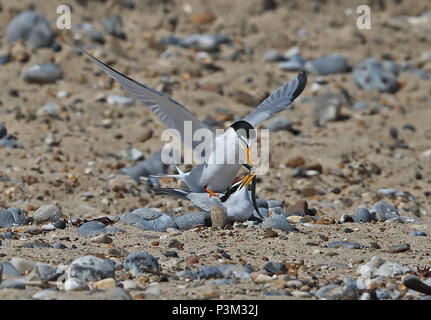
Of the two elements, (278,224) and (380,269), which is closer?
(380,269)

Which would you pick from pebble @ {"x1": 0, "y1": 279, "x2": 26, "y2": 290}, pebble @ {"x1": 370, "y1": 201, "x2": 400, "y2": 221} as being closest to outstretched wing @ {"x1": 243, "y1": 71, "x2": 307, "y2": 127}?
pebble @ {"x1": 370, "y1": 201, "x2": 400, "y2": 221}

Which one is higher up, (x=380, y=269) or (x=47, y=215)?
(x=47, y=215)

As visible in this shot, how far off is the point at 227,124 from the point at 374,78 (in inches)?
84.4

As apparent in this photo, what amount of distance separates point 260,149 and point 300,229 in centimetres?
232

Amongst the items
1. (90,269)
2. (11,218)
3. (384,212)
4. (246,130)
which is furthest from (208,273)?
(384,212)

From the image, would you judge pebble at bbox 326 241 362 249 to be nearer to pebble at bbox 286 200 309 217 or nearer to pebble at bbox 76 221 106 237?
pebble at bbox 286 200 309 217

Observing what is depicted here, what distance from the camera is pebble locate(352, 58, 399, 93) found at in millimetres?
9047

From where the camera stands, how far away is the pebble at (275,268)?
4.10 metres

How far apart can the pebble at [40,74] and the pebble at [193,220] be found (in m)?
3.65

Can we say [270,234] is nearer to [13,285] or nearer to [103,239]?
[103,239]

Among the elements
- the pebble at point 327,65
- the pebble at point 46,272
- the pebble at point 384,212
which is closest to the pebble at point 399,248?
the pebble at point 384,212

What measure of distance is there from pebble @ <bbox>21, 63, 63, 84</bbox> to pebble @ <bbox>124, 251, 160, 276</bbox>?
455 centimetres

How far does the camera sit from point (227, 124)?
779 cm

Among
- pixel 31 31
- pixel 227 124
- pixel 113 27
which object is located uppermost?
pixel 113 27
